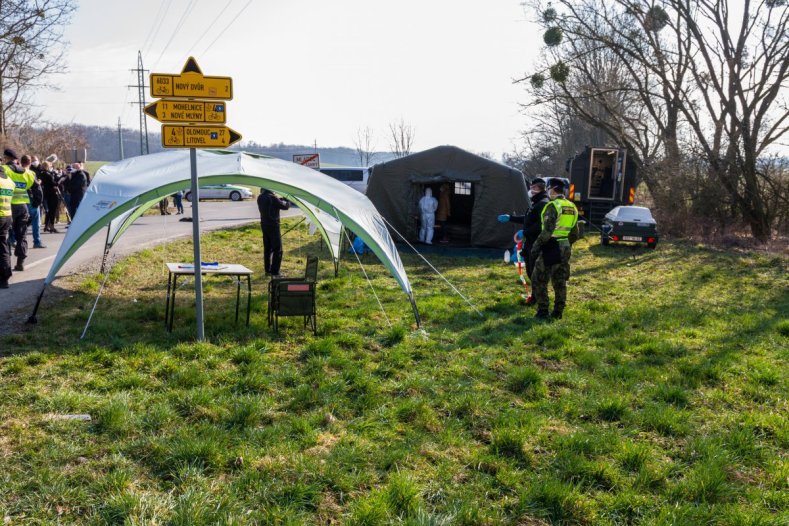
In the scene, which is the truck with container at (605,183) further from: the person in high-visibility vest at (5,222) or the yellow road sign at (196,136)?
the person in high-visibility vest at (5,222)

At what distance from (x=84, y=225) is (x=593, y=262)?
11335 millimetres

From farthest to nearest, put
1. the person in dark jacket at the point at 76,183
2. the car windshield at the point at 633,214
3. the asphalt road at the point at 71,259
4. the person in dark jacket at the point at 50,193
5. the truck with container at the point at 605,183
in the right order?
1. the truck with container at the point at 605,183
2. the car windshield at the point at 633,214
3. the person in dark jacket at the point at 76,183
4. the person in dark jacket at the point at 50,193
5. the asphalt road at the point at 71,259

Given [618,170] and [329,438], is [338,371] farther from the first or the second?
[618,170]

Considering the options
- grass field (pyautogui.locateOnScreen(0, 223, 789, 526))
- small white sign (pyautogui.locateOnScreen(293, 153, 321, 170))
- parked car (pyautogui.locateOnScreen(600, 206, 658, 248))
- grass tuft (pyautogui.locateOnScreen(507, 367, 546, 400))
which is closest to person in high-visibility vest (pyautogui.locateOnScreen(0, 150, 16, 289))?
grass field (pyautogui.locateOnScreen(0, 223, 789, 526))

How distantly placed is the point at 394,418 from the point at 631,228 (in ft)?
45.3

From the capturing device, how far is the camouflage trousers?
28.7 ft

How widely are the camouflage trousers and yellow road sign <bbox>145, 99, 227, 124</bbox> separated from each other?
4.81 metres

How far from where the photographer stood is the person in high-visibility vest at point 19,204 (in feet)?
34.0

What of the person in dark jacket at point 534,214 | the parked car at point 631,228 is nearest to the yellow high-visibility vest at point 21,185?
the person in dark jacket at point 534,214

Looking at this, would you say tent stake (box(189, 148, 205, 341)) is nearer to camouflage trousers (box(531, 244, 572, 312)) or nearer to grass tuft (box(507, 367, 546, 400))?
grass tuft (box(507, 367, 546, 400))

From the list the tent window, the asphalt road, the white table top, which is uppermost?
the tent window

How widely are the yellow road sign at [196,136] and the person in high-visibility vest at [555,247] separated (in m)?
4.38

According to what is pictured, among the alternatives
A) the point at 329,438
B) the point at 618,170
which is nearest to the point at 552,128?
the point at 618,170

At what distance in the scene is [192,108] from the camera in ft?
21.2
